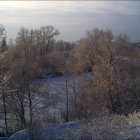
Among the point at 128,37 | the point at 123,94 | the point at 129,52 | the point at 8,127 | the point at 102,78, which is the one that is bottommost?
the point at 8,127

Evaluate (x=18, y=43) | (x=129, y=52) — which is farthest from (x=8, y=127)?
(x=18, y=43)

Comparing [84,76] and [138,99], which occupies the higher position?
[84,76]

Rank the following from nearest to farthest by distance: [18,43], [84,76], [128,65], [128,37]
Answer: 1. [128,65]
2. [84,76]
3. [128,37]
4. [18,43]

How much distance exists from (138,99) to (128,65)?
3.47 metres

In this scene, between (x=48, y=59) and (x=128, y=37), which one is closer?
(x=128, y=37)

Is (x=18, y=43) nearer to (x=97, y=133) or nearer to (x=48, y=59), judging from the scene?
(x=48, y=59)

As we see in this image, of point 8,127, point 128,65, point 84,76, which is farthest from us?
point 84,76

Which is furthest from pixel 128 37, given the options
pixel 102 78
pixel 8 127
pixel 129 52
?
pixel 8 127

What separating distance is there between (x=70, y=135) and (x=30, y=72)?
13.4 meters

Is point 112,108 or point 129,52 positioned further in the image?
point 129,52

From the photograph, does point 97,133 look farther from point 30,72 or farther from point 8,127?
point 30,72

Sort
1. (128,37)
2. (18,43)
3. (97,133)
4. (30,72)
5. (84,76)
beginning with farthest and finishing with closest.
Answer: (18,43), (128,37), (84,76), (30,72), (97,133)

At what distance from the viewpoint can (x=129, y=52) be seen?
30922 millimetres

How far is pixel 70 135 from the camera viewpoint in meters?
7.69
